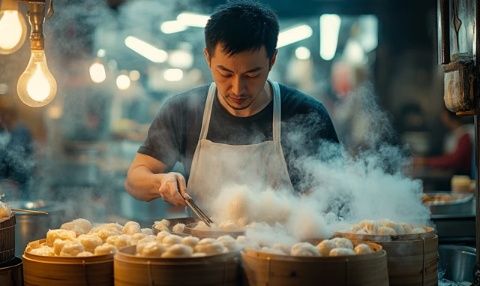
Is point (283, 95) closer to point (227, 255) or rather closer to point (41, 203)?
point (227, 255)

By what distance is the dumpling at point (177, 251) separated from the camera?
234cm

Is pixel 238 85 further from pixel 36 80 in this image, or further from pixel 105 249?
pixel 105 249

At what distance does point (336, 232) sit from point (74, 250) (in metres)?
1.17

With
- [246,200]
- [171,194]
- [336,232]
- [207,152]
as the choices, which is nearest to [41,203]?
[207,152]

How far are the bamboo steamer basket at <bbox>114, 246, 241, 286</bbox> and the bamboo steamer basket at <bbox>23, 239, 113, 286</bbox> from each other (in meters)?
0.16

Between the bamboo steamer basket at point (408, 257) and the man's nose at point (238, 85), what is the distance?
1301 mm

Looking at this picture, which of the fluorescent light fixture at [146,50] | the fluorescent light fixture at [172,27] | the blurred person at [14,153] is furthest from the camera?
the fluorescent light fixture at [146,50]

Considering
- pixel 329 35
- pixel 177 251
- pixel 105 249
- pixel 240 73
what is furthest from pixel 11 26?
pixel 329 35

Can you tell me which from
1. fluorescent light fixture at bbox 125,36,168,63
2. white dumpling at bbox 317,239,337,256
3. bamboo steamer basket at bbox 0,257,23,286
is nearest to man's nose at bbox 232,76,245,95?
white dumpling at bbox 317,239,337,256

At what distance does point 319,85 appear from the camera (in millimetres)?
11312

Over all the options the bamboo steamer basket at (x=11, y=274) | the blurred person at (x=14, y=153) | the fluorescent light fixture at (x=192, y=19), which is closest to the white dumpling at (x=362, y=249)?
the bamboo steamer basket at (x=11, y=274)

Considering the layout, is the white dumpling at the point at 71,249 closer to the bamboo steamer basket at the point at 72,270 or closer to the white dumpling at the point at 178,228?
the bamboo steamer basket at the point at 72,270

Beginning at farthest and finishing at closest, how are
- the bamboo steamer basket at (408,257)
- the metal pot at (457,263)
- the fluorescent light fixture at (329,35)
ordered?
1. the fluorescent light fixture at (329,35)
2. the metal pot at (457,263)
3. the bamboo steamer basket at (408,257)

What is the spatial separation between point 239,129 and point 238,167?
0.25 m
